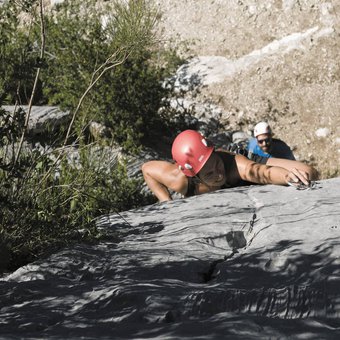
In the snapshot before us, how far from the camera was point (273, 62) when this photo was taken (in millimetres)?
11758

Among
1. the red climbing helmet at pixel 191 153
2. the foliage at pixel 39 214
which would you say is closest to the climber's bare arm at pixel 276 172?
the red climbing helmet at pixel 191 153

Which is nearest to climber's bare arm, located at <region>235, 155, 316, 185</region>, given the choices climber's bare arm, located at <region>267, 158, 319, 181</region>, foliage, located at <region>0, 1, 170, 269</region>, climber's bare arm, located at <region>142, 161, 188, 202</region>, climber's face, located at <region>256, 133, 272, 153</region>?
climber's bare arm, located at <region>267, 158, 319, 181</region>

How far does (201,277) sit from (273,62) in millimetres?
9079

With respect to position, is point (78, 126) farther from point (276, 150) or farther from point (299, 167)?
point (299, 167)

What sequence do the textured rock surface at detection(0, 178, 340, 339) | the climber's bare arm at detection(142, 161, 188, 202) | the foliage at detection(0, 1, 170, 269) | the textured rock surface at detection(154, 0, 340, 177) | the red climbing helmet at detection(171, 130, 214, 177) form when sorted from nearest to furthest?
the textured rock surface at detection(0, 178, 340, 339)
the foliage at detection(0, 1, 170, 269)
the red climbing helmet at detection(171, 130, 214, 177)
the climber's bare arm at detection(142, 161, 188, 202)
the textured rock surface at detection(154, 0, 340, 177)

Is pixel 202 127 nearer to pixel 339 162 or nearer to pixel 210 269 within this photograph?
pixel 339 162

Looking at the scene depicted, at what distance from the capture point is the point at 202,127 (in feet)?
35.9

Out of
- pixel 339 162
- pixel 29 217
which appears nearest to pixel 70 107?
pixel 339 162

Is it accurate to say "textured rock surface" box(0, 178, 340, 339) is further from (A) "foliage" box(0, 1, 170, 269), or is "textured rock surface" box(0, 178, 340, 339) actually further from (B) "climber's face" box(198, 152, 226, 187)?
(B) "climber's face" box(198, 152, 226, 187)

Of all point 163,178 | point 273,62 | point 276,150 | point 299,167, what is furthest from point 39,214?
point 273,62

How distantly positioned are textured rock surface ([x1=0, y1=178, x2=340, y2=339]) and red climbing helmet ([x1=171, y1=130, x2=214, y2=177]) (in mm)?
472

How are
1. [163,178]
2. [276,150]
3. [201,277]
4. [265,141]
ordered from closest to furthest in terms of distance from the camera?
[201,277]
[163,178]
[265,141]
[276,150]

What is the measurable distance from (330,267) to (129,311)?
0.94 metres

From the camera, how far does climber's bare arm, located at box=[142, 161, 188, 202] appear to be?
5309 mm
